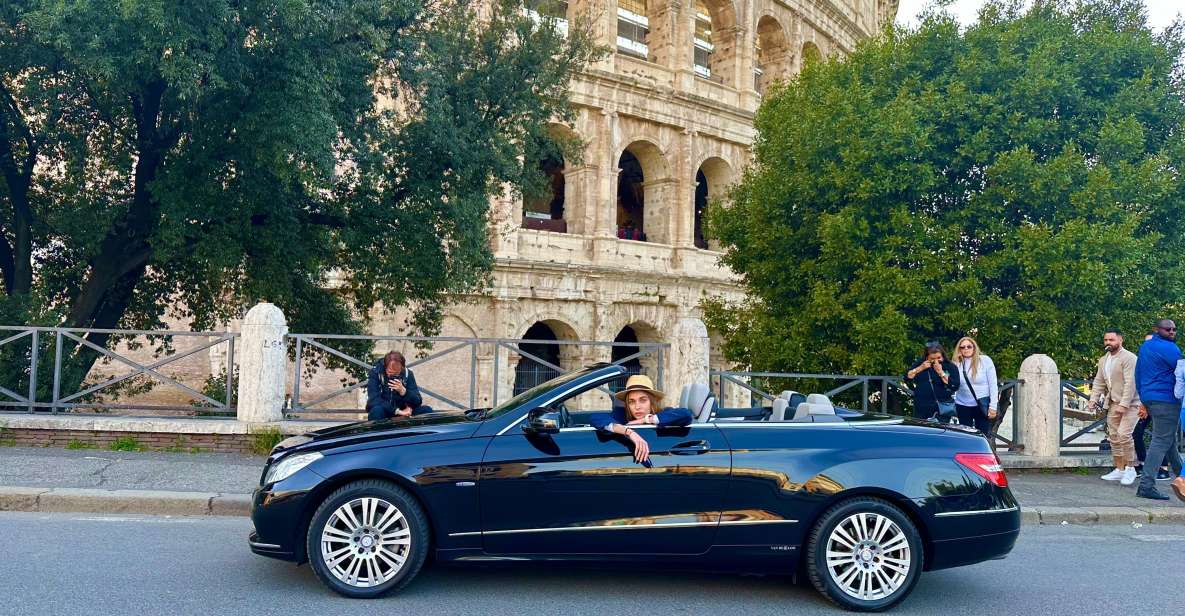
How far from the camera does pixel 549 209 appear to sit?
28.9 metres

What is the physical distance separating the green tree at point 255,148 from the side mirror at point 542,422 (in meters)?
6.62

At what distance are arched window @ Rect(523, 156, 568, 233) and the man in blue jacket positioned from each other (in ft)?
54.2

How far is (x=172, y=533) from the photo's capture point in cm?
661

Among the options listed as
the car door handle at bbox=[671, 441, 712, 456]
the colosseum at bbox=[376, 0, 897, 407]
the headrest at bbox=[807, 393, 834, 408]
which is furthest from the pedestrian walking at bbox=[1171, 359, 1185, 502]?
the colosseum at bbox=[376, 0, 897, 407]

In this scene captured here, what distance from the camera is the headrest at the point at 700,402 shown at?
5406 mm

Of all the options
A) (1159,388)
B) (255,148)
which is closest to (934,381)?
(1159,388)

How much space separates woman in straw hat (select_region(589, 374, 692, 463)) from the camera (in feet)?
16.7

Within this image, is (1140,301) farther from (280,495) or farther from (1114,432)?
(280,495)

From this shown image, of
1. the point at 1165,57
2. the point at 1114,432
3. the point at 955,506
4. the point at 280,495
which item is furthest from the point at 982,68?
the point at 280,495

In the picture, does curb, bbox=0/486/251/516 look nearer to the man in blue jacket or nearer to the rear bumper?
the rear bumper

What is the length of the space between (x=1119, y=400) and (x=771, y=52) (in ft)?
74.6

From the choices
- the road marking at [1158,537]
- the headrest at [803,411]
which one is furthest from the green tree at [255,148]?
the road marking at [1158,537]

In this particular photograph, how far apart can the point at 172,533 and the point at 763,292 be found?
9.54 meters

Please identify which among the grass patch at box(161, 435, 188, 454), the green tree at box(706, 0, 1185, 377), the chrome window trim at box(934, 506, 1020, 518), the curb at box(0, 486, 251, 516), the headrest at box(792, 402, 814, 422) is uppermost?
the green tree at box(706, 0, 1185, 377)
